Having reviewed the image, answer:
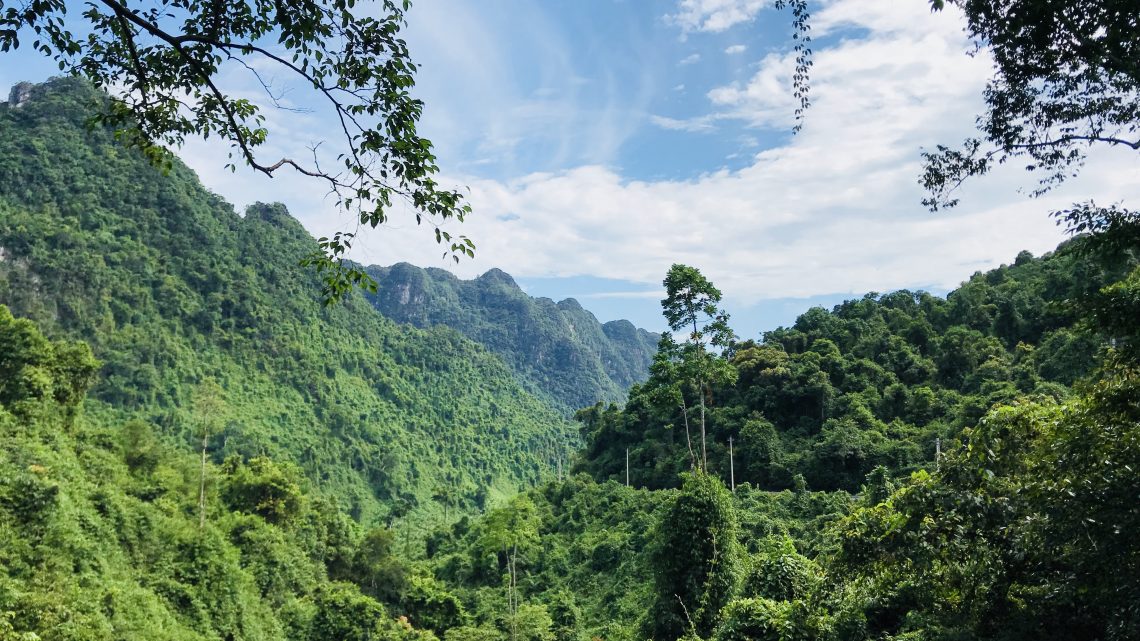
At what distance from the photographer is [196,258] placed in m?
56.2

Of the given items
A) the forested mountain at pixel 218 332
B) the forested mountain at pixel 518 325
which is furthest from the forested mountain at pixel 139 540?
the forested mountain at pixel 518 325

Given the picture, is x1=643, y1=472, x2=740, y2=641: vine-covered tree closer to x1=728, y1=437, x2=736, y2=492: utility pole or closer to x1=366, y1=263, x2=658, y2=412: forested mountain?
x1=728, y1=437, x2=736, y2=492: utility pole

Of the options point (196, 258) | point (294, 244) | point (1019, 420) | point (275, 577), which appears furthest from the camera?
point (294, 244)

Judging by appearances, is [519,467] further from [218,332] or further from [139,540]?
[139,540]

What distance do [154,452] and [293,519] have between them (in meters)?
6.13

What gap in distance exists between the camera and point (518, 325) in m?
131

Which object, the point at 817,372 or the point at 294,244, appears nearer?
the point at 817,372

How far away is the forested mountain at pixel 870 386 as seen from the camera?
2283 cm

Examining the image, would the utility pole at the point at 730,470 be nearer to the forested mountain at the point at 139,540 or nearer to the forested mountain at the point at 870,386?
the forested mountain at the point at 870,386

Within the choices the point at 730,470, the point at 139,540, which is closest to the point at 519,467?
the point at 730,470

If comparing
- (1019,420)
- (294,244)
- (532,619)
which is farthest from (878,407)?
(294,244)

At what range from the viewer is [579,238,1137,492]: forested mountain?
74.9ft

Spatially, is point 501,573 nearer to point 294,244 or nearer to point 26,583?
point 26,583

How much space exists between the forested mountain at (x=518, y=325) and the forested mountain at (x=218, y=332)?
45412mm
